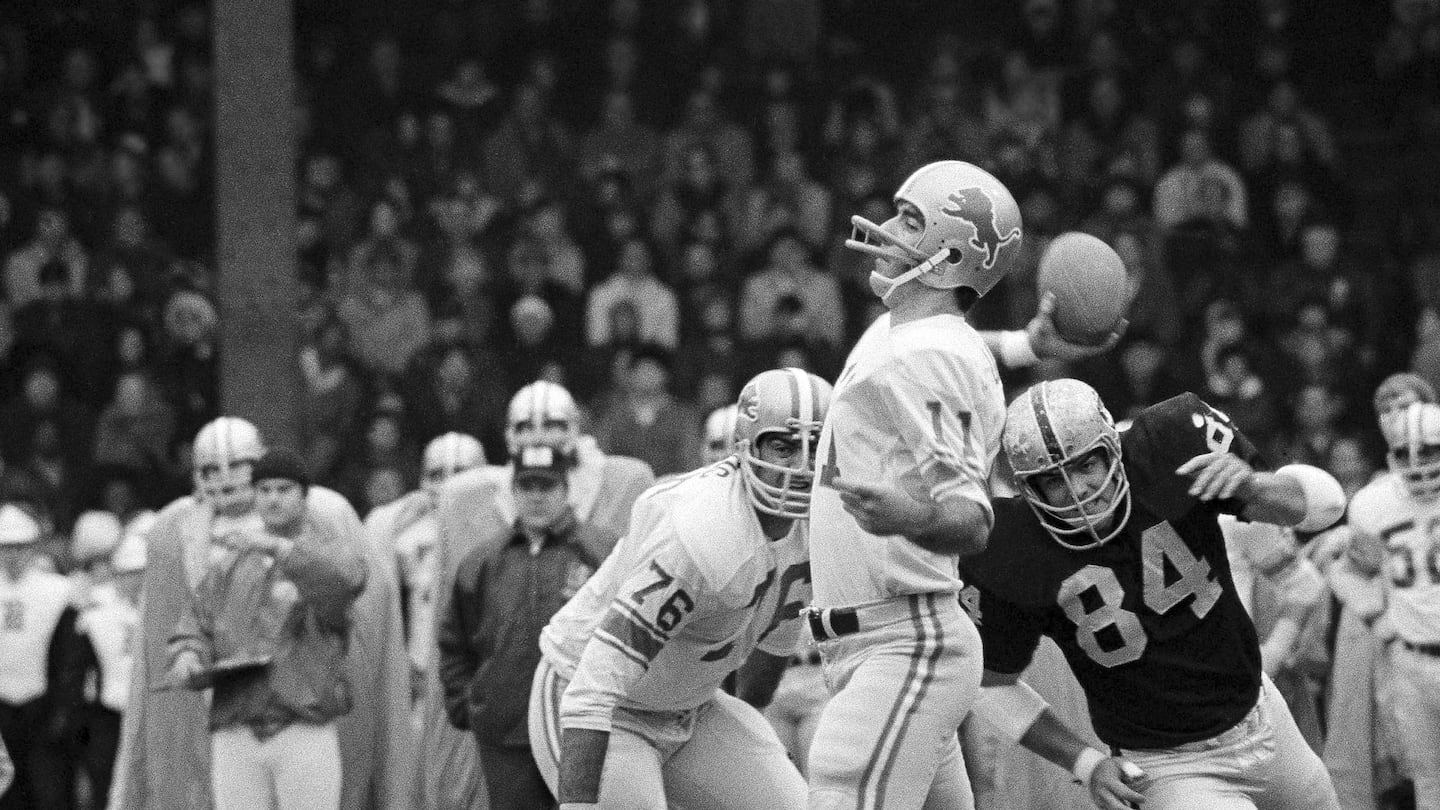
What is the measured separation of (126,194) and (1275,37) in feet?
21.9

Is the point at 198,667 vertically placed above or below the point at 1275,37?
below

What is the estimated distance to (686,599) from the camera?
19.4 feet

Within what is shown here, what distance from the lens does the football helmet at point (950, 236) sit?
553 cm

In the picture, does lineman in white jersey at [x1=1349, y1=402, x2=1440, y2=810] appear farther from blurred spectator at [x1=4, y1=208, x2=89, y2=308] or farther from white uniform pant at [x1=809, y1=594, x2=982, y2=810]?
blurred spectator at [x1=4, y1=208, x2=89, y2=308]

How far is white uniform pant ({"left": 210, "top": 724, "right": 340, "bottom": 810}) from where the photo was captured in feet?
28.7

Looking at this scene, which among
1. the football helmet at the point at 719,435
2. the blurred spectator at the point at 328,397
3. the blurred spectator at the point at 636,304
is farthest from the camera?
the blurred spectator at the point at 636,304

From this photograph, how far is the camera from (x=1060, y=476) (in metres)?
5.77

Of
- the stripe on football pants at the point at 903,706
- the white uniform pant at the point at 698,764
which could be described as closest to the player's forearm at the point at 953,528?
the stripe on football pants at the point at 903,706

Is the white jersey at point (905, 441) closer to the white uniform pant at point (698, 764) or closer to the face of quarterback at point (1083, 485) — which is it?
the face of quarterback at point (1083, 485)

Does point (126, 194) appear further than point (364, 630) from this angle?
Yes

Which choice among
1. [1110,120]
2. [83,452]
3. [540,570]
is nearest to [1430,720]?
[540,570]

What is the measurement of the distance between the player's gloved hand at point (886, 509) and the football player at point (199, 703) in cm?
474

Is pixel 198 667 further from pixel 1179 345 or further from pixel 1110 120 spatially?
pixel 1110 120

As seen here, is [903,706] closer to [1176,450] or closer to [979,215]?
[1176,450]
